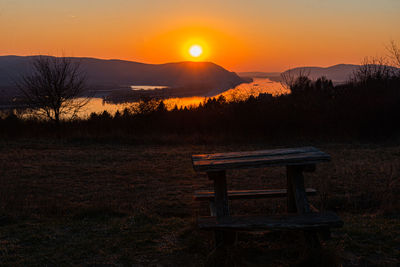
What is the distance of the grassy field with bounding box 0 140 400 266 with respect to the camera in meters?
3.52

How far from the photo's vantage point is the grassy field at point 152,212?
352 cm

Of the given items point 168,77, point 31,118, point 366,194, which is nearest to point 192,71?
point 168,77


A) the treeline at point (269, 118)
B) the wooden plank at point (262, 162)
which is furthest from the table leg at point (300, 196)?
the treeline at point (269, 118)

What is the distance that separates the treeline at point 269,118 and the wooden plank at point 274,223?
13991 mm

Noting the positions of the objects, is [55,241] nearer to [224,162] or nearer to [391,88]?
[224,162]

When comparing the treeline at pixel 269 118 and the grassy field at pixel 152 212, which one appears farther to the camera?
the treeline at pixel 269 118

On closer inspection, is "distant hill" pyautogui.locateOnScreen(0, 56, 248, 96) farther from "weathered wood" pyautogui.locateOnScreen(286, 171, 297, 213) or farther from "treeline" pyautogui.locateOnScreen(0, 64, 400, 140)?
"weathered wood" pyautogui.locateOnScreen(286, 171, 297, 213)

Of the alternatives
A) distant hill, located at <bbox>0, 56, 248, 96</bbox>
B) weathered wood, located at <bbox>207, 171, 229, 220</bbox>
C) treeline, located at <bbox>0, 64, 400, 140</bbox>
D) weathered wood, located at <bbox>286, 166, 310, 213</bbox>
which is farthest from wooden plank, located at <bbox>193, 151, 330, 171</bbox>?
distant hill, located at <bbox>0, 56, 248, 96</bbox>

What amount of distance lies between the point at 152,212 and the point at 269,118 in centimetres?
1373

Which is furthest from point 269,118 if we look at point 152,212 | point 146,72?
point 146,72

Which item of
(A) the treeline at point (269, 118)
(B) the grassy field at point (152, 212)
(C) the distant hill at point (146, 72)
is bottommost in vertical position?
(B) the grassy field at point (152, 212)

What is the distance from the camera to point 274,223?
11.1 ft

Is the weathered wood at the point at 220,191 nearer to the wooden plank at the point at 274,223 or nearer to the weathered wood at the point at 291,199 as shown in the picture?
the wooden plank at the point at 274,223

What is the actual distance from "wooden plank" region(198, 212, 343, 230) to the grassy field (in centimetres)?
26
